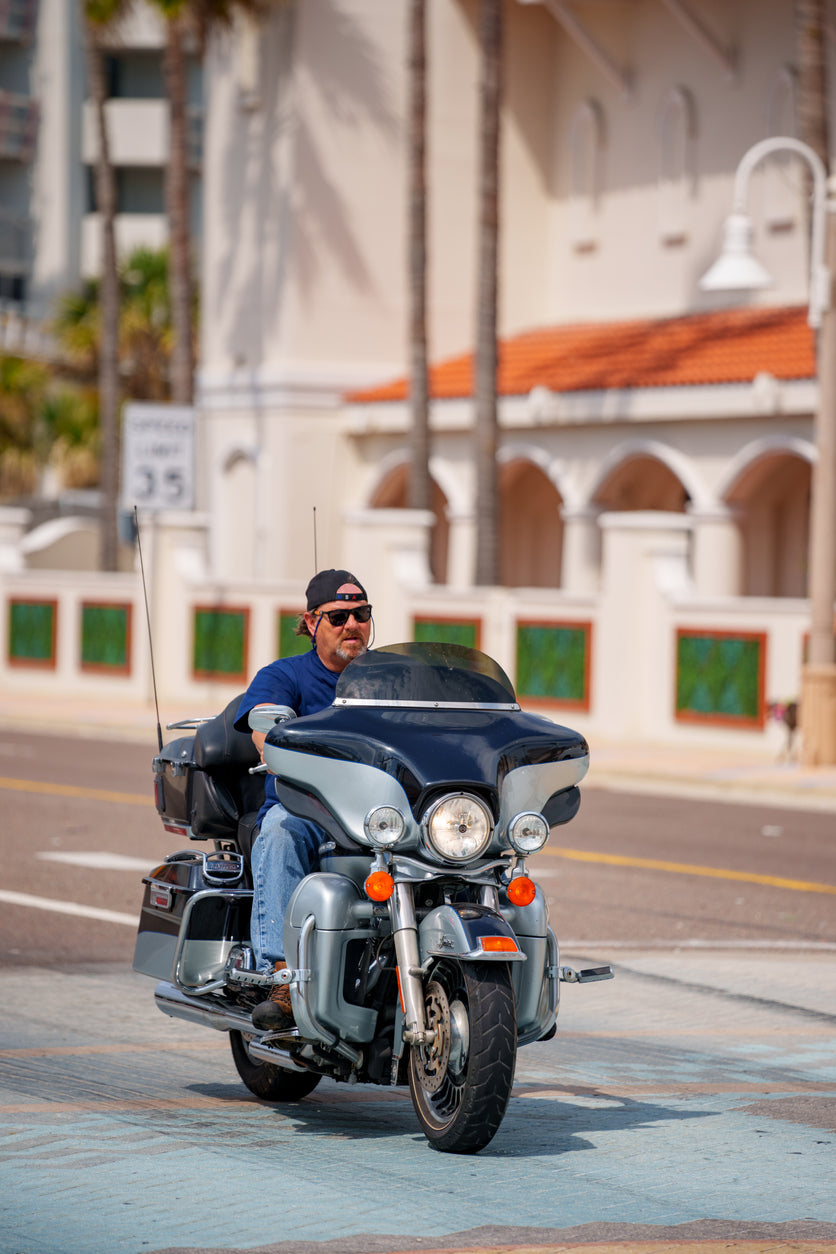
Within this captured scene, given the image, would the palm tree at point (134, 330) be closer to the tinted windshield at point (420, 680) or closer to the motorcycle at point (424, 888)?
the tinted windshield at point (420, 680)

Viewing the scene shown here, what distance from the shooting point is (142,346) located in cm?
4884

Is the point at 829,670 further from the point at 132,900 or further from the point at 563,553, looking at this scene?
the point at 563,553

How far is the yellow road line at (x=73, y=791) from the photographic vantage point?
17.7 metres

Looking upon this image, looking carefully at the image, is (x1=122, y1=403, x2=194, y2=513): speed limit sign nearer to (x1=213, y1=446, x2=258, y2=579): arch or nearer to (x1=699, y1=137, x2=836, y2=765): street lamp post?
(x1=699, y1=137, x2=836, y2=765): street lamp post

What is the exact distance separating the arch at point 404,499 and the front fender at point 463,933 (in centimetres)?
2815

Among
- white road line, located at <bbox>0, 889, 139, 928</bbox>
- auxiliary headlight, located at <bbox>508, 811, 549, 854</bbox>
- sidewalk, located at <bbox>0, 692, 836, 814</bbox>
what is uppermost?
auxiliary headlight, located at <bbox>508, 811, 549, 854</bbox>

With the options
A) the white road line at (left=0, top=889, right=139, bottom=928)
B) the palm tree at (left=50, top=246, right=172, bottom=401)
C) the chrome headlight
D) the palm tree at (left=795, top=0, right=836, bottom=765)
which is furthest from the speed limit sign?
the chrome headlight

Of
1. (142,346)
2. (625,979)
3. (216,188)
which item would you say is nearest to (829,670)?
(625,979)

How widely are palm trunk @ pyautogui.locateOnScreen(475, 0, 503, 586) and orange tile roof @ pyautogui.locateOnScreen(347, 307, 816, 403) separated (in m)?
2.35

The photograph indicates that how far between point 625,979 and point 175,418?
1850 cm

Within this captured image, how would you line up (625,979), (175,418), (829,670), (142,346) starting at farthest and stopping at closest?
(142,346), (175,418), (829,670), (625,979)

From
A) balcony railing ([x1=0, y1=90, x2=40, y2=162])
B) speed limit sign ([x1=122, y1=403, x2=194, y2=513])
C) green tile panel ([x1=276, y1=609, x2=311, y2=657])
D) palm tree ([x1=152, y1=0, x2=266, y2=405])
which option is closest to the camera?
speed limit sign ([x1=122, y1=403, x2=194, y2=513])

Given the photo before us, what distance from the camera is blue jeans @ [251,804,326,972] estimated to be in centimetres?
637

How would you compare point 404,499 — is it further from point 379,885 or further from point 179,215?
point 379,885
